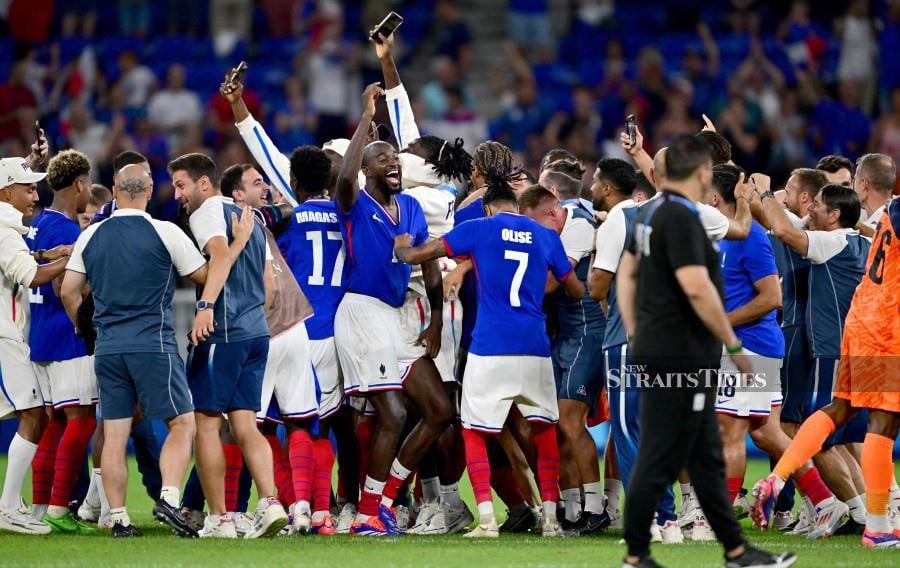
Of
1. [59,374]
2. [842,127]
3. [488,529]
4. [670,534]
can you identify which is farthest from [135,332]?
[842,127]

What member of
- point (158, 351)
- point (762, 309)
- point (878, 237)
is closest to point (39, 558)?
point (158, 351)

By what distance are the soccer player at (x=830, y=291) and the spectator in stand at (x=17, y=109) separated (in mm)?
12613

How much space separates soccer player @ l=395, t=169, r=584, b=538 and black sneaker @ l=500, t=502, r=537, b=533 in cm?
37

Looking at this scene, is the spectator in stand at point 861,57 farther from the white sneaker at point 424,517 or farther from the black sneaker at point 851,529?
the white sneaker at point 424,517

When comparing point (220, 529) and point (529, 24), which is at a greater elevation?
point (529, 24)

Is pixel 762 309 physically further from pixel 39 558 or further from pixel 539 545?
pixel 39 558

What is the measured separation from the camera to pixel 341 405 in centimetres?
947

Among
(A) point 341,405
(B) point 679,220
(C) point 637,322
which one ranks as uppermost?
(B) point 679,220

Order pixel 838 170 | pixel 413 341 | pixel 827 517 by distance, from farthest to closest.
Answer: pixel 838 170 → pixel 413 341 → pixel 827 517

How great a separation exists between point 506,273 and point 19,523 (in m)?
3.75

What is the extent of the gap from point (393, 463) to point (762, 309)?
265 centimetres

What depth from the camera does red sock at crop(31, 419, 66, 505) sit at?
9508 millimetres

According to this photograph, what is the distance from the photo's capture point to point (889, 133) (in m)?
17.6

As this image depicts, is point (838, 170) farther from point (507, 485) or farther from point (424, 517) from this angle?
point (424, 517)
